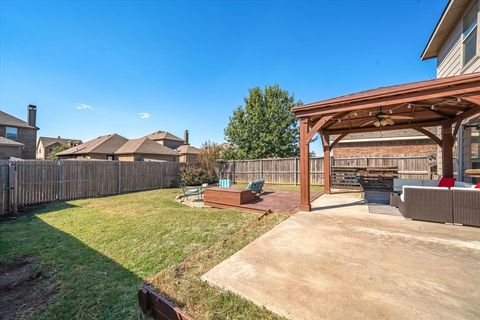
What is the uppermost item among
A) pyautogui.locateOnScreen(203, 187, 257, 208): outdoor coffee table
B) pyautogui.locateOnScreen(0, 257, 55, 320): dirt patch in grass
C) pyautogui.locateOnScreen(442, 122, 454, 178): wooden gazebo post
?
pyautogui.locateOnScreen(442, 122, 454, 178): wooden gazebo post

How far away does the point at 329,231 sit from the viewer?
4.27 m

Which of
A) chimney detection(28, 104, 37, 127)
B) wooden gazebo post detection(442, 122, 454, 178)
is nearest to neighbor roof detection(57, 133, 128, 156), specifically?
chimney detection(28, 104, 37, 127)

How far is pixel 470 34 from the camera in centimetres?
559

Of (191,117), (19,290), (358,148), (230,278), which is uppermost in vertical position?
(191,117)

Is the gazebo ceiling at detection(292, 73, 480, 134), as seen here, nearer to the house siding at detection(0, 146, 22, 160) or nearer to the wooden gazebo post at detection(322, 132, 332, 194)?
the wooden gazebo post at detection(322, 132, 332, 194)

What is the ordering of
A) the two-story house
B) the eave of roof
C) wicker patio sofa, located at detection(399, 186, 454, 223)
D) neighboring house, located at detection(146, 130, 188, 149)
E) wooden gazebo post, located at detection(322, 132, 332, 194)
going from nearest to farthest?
the eave of roof, wicker patio sofa, located at detection(399, 186, 454, 223), the two-story house, wooden gazebo post, located at detection(322, 132, 332, 194), neighboring house, located at detection(146, 130, 188, 149)

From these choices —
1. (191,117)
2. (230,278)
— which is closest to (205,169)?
Answer: (191,117)

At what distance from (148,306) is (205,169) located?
46.8 ft

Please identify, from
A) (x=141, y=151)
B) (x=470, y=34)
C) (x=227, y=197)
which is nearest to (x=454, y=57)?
(x=470, y=34)

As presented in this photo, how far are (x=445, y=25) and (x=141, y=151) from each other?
2501 cm

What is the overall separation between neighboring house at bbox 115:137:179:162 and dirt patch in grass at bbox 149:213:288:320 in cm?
2291

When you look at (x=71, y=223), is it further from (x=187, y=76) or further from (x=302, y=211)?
(x=187, y=76)

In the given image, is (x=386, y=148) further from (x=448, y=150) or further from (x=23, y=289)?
(x=23, y=289)

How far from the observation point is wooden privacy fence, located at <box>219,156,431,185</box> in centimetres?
1157
